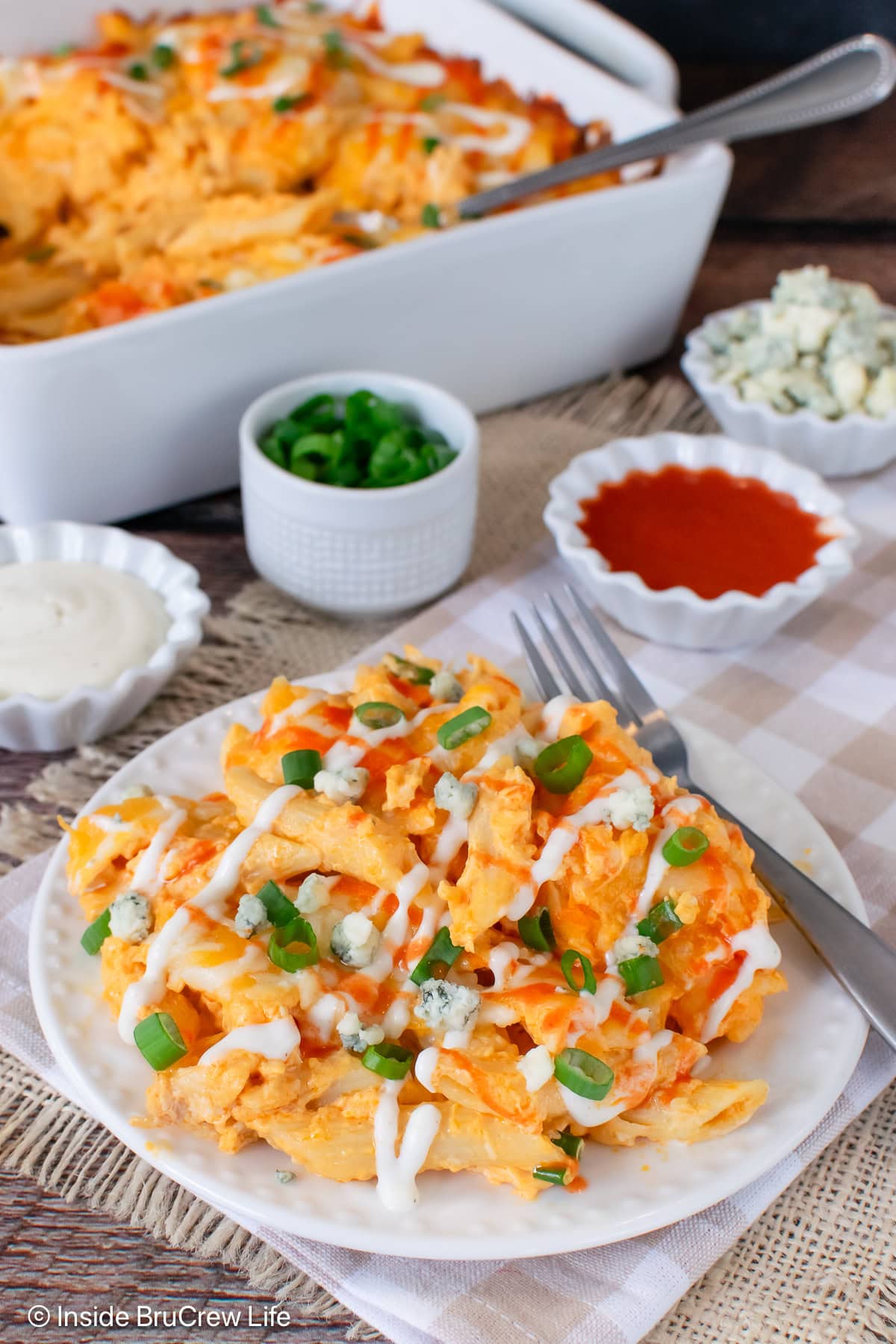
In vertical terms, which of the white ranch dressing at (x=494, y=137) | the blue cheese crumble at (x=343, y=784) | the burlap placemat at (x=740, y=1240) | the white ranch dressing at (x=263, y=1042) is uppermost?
the white ranch dressing at (x=494, y=137)

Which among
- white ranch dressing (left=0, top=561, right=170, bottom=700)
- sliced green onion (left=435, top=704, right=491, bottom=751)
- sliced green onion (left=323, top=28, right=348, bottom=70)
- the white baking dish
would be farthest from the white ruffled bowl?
sliced green onion (left=323, top=28, right=348, bottom=70)

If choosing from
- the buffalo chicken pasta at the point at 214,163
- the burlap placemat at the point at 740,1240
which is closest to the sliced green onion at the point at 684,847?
the burlap placemat at the point at 740,1240

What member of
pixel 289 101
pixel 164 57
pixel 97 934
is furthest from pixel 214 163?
pixel 97 934

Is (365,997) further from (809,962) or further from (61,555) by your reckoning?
(61,555)

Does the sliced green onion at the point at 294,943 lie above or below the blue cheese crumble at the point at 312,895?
below

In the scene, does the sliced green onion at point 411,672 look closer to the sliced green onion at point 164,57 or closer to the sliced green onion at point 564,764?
the sliced green onion at point 564,764

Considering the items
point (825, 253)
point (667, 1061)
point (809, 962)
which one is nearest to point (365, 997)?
point (667, 1061)

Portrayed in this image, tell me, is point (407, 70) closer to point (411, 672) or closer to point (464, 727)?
point (411, 672)
